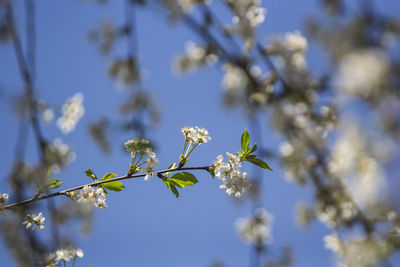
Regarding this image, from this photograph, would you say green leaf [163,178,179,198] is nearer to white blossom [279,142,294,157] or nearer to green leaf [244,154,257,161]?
green leaf [244,154,257,161]

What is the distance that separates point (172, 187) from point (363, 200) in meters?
1.04

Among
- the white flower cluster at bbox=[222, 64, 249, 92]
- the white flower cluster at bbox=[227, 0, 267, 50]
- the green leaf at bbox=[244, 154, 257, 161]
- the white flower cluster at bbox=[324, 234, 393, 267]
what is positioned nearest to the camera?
the green leaf at bbox=[244, 154, 257, 161]

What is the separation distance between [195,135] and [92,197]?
276mm

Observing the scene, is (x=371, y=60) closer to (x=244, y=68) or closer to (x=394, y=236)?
(x=394, y=236)

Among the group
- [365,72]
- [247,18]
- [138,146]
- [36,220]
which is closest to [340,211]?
[365,72]

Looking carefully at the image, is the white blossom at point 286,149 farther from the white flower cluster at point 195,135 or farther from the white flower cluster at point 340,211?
the white flower cluster at point 195,135

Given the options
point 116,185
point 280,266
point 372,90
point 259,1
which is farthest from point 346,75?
point 280,266

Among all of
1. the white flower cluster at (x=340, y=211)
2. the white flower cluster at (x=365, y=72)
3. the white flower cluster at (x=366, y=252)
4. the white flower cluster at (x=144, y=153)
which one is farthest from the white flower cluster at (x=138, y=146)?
the white flower cluster at (x=340, y=211)

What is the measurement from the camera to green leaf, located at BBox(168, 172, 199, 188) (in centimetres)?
77

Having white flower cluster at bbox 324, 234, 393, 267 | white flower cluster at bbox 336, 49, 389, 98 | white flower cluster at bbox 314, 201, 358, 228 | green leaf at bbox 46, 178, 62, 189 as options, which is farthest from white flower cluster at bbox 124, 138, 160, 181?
white flower cluster at bbox 314, 201, 358, 228

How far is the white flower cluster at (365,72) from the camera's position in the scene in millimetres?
1021

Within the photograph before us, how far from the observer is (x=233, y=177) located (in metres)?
0.81

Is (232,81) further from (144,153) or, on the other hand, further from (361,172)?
(144,153)

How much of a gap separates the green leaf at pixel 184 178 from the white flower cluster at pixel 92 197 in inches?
6.1
